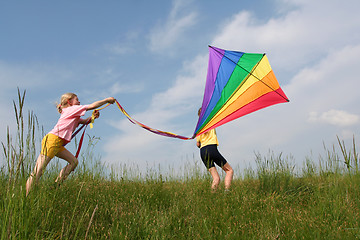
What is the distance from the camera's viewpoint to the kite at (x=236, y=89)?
19.2 feet

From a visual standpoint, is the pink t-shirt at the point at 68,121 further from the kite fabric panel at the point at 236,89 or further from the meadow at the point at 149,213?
the kite fabric panel at the point at 236,89

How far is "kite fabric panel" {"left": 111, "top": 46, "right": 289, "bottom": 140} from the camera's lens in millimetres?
5840

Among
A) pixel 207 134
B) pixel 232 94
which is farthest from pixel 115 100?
pixel 232 94

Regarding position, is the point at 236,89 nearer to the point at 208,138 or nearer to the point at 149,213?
the point at 208,138

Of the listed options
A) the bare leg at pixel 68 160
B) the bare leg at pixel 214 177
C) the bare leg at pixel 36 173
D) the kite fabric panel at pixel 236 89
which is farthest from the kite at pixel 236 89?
the bare leg at pixel 36 173

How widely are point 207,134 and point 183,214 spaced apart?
2299mm

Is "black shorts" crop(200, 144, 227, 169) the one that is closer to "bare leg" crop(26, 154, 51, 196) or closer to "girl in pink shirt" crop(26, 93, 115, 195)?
"girl in pink shirt" crop(26, 93, 115, 195)

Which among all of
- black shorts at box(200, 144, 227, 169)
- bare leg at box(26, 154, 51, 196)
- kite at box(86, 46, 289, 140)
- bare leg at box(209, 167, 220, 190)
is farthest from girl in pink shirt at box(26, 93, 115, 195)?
bare leg at box(209, 167, 220, 190)

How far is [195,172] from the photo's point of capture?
21.3 feet

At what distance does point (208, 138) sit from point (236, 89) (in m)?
1.29

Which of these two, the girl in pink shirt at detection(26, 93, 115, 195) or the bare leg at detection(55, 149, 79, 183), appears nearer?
the girl in pink shirt at detection(26, 93, 115, 195)

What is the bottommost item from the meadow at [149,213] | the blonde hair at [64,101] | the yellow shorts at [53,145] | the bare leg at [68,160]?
the meadow at [149,213]

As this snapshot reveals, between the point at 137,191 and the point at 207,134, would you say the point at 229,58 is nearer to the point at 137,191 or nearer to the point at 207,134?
the point at 207,134

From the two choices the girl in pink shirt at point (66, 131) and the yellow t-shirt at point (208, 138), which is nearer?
the girl in pink shirt at point (66, 131)
